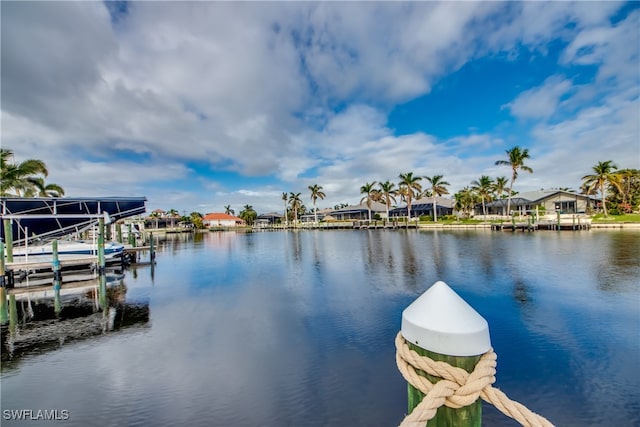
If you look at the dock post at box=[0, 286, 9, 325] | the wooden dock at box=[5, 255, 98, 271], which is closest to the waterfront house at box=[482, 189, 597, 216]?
the wooden dock at box=[5, 255, 98, 271]

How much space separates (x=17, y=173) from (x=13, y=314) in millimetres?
19380

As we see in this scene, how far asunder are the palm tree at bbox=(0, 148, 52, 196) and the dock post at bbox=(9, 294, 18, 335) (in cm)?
1524

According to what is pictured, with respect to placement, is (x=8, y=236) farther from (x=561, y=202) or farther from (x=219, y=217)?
(x=219, y=217)

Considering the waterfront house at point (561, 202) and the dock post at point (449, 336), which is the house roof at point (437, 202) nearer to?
the waterfront house at point (561, 202)

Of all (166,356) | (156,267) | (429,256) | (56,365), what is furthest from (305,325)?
(156,267)

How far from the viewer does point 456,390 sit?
138 cm

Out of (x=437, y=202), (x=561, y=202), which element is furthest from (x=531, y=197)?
(x=437, y=202)

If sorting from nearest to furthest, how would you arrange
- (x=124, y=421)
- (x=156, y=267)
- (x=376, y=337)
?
(x=124, y=421)
(x=376, y=337)
(x=156, y=267)

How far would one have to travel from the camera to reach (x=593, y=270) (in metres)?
17.8

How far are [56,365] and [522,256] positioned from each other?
1096 inches

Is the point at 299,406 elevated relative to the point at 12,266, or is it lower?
lower

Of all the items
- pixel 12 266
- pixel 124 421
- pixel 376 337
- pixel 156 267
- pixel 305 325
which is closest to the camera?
pixel 124 421

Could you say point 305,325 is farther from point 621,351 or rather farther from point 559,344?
point 621,351

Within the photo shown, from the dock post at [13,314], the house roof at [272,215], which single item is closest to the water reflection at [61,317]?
the dock post at [13,314]
